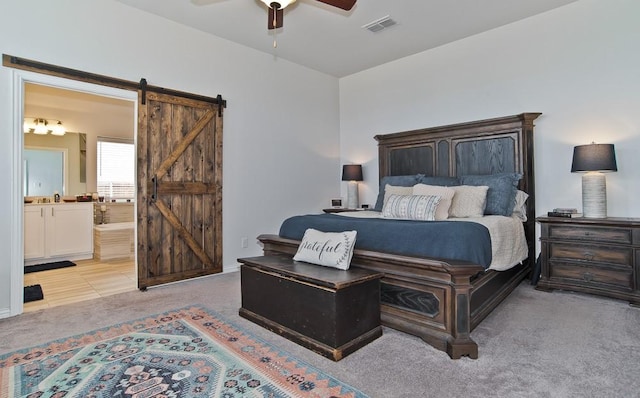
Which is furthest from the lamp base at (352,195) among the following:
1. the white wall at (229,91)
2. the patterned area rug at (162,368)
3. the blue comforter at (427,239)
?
the patterned area rug at (162,368)

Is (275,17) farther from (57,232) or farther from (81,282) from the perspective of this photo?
(57,232)

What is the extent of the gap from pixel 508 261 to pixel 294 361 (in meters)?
2.07

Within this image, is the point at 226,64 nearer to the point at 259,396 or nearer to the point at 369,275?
the point at 369,275

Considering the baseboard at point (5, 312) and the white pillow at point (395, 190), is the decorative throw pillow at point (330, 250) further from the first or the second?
the baseboard at point (5, 312)

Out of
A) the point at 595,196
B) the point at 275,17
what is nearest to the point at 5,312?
the point at 275,17

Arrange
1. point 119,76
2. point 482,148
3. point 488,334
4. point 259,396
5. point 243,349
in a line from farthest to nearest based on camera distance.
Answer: point 482,148, point 119,76, point 488,334, point 243,349, point 259,396

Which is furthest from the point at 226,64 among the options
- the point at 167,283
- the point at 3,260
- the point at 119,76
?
the point at 3,260

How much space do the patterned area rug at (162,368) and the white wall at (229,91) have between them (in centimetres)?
125

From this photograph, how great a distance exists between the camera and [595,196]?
3266mm

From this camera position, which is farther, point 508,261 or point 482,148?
point 482,148

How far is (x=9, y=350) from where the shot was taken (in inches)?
87.2

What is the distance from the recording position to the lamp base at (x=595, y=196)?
325 cm

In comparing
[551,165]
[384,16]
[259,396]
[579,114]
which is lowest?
[259,396]

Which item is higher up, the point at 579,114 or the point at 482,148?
the point at 579,114
